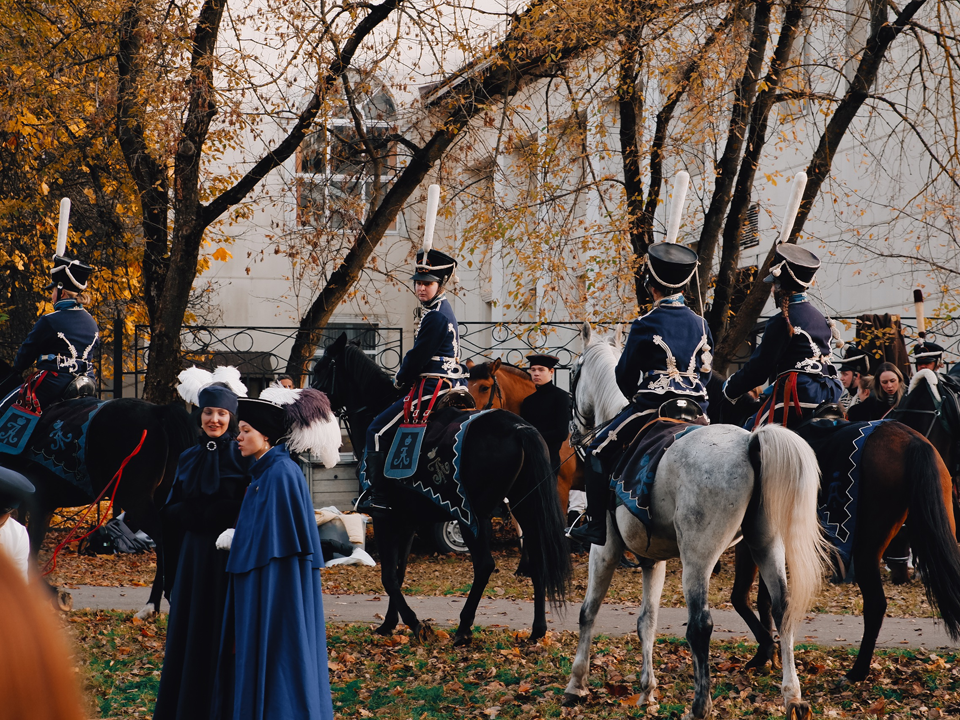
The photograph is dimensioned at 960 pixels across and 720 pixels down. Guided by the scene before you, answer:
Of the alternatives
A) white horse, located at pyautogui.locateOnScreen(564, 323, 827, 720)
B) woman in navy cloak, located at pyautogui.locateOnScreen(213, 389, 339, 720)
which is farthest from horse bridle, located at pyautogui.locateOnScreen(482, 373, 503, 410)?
woman in navy cloak, located at pyautogui.locateOnScreen(213, 389, 339, 720)

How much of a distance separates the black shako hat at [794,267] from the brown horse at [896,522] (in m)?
1.17

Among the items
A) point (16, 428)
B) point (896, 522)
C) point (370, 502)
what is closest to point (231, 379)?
point (370, 502)

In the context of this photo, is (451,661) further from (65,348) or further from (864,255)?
(864,255)

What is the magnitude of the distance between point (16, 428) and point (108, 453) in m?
0.95

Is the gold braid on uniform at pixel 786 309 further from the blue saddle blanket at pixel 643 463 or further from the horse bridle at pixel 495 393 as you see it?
the horse bridle at pixel 495 393

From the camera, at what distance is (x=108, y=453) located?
9.84 meters

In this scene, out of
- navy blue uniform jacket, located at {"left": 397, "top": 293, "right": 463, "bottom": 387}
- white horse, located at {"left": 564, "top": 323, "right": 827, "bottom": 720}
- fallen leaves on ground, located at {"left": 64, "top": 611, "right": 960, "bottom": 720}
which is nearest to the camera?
white horse, located at {"left": 564, "top": 323, "right": 827, "bottom": 720}

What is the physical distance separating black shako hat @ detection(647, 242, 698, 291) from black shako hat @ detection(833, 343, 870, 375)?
6418 mm

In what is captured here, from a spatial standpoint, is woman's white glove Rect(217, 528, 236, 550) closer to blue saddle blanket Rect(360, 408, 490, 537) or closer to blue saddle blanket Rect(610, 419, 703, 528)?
blue saddle blanket Rect(610, 419, 703, 528)

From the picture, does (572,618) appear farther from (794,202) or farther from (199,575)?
(199,575)

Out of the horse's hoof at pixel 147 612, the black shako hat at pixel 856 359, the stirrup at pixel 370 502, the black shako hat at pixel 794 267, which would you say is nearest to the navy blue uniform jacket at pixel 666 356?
the black shako hat at pixel 794 267

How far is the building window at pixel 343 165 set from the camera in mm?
13717

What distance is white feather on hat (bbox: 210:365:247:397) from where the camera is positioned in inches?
250

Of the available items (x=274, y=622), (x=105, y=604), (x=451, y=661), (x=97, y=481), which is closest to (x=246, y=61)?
(x=97, y=481)
